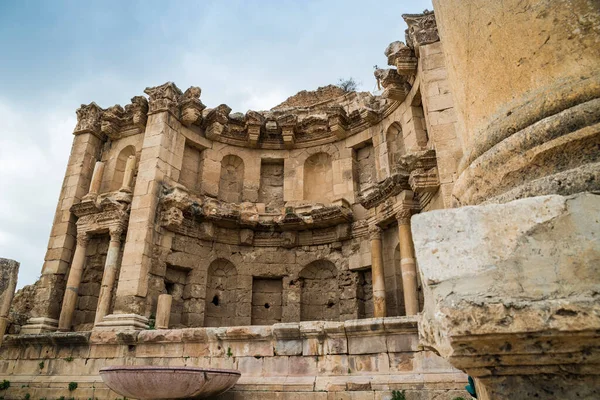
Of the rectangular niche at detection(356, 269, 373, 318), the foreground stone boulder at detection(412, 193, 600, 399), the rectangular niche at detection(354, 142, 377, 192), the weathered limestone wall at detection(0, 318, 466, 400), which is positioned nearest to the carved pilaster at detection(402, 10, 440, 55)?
the rectangular niche at detection(354, 142, 377, 192)

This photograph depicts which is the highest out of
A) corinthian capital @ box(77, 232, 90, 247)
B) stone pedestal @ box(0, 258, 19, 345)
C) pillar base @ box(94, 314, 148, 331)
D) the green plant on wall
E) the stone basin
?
corinthian capital @ box(77, 232, 90, 247)

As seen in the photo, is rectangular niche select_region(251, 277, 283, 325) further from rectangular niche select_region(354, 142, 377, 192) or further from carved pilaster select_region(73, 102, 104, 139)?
carved pilaster select_region(73, 102, 104, 139)

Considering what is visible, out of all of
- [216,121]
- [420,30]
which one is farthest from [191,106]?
[420,30]

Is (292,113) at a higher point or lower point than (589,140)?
higher

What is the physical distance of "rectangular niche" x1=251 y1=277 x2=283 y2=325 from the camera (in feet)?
39.5

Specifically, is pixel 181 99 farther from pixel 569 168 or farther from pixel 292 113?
pixel 569 168

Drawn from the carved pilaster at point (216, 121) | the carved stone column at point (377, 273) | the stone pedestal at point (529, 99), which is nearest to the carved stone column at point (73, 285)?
the carved pilaster at point (216, 121)

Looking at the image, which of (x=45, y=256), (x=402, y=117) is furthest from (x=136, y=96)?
(x=402, y=117)

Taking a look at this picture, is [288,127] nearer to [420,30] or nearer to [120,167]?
[420,30]

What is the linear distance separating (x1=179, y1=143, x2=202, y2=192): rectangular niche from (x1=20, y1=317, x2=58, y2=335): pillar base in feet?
16.3

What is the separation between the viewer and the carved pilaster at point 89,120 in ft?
42.8

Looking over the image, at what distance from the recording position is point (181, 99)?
40.8ft

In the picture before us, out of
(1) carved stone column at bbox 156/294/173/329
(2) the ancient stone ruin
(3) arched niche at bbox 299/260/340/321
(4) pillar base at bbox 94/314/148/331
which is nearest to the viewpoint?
(2) the ancient stone ruin

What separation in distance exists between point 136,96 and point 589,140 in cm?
1283
